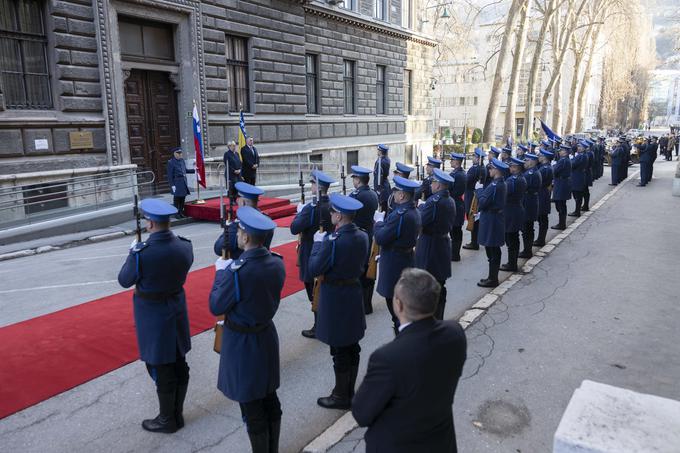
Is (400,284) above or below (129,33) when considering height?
below

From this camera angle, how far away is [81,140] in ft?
42.2

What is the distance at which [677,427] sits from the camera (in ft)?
9.30

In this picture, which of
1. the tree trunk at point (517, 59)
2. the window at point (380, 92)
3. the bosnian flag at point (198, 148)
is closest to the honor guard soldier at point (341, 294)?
the bosnian flag at point (198, 148)

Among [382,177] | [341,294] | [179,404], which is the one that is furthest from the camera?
[382,177]

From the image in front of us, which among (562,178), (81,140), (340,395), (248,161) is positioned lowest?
(340,395)

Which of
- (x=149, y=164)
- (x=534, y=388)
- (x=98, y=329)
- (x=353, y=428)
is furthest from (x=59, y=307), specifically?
(x=149, y=164)

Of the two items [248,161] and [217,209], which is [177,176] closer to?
[217,209]

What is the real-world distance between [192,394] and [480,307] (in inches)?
167

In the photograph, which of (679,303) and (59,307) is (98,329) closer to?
(59,307)

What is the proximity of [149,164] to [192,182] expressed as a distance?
1.39m

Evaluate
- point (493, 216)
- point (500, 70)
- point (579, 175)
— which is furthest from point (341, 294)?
point (500, 70)

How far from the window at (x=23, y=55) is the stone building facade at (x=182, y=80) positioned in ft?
0.08

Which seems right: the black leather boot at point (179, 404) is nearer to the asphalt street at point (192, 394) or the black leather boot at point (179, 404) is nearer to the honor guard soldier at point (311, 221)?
the asphalt street at point (192, 394)

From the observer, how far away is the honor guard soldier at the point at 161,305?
165 inches
